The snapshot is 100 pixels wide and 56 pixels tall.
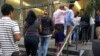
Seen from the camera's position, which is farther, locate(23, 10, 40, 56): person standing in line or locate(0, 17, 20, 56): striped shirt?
locate(23, 10, 40, 56): person standing in line

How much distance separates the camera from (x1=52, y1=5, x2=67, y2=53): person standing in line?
12719mm

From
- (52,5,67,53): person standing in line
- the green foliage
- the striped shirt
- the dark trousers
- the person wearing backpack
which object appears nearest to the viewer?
the striped shirt

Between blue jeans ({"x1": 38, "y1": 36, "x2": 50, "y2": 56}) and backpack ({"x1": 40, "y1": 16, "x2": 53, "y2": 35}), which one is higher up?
backpack ({"x1": 40, "y1": 16, "x2": 53, "y2": 35})

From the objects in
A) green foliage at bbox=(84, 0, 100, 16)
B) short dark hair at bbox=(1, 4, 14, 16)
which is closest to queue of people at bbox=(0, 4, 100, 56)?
short dark hair at bbox=(1, 4, 14, 16)

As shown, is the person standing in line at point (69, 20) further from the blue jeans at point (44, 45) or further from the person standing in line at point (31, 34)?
the person standing in line at point (31, 34)

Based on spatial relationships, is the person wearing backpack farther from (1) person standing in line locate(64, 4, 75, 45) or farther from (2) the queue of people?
(1) person standing in line locate(64, 4, 75, 45)

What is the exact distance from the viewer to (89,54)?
1245 cm

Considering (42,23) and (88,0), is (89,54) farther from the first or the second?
(88,0)

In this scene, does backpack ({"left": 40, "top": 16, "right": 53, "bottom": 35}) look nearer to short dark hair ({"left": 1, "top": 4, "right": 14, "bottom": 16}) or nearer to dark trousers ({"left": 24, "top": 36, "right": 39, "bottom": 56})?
dark trousers ({"left": 24, "top": 36, "right": 39, "bottom": 56})

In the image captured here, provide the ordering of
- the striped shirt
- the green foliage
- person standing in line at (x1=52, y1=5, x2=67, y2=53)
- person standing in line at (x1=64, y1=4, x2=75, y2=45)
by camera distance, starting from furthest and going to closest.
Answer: person standing in line at (x1=64, y1=4, x2=75, y2=45), person standing in line at (x1=52, y1=5, x2=67, y2=53), the green foliage, the striped shirt

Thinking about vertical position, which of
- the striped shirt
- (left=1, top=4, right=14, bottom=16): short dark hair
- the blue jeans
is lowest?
the blue jeans

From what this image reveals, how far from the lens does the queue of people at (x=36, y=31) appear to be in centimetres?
786

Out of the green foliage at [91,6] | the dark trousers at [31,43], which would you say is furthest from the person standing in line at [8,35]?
the dark trousers at [31,43]

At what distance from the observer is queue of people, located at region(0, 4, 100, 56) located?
7.86 meters
